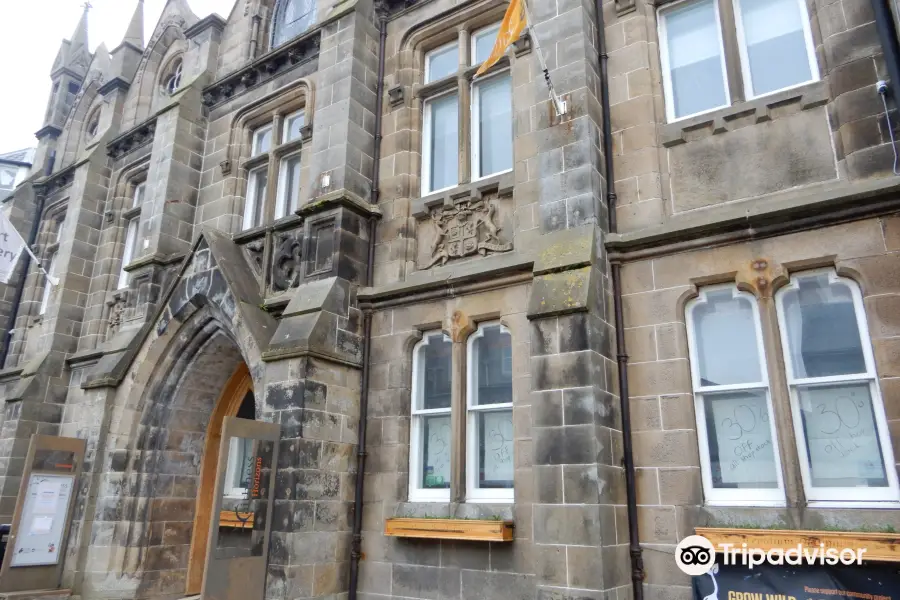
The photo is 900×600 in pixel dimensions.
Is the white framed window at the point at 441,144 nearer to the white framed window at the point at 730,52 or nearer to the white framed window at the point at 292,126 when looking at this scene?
the white framed window at the point at 292,126

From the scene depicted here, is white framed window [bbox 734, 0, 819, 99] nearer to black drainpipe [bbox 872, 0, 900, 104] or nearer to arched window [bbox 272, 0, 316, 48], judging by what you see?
black drainpipe [bbox 872, 0, 900, 104]

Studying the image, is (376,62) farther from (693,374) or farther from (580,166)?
(693,374)

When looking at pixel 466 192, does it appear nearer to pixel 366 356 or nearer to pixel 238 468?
pixel 366 356

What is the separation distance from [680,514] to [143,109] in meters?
14.8

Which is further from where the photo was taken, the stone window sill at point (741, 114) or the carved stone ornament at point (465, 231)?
the carved stone ornament at point (465, 231)

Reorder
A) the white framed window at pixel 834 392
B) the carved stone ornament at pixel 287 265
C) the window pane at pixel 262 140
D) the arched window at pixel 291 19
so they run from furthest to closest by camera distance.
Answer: the arched window at pixel 291 19
the window pane at pixel 262 140
the carved stone ornament at pixel 287 265
the white framed window at pixel 834 392

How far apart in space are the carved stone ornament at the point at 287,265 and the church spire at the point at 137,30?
10.4m

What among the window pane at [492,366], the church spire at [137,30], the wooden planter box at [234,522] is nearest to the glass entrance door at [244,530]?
the wooden planter box at [234,522]

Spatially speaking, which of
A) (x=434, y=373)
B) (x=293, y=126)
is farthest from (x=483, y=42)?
(x=434, y=373)

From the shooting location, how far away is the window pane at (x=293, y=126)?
458 inches

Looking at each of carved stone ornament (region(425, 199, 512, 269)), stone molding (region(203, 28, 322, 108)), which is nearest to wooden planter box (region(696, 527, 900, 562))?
carved stone ornament (region(425, 199, 512, 269))

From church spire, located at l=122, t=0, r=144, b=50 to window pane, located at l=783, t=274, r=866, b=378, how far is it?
1669cm

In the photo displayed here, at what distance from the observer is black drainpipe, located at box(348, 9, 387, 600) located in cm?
791

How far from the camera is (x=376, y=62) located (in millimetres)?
10414
